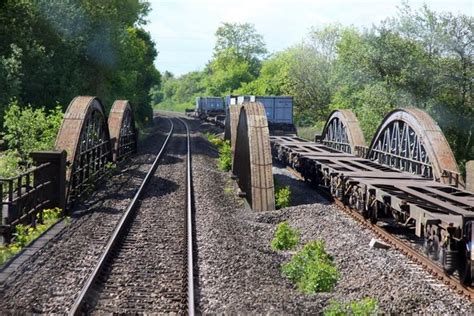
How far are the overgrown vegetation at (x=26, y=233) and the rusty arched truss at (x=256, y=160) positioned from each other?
4.79 metres

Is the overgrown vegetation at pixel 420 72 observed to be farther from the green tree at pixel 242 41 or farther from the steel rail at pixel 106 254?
the green tree at pixel 242 41

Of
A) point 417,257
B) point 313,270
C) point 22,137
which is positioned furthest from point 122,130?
point 313,270

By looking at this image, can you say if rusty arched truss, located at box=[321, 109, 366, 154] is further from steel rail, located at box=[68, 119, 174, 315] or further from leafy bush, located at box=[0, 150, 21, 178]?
leafy bush, located at box=[0, 150, 21, 178]

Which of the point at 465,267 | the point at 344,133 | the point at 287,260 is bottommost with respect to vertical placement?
the point at 287,260

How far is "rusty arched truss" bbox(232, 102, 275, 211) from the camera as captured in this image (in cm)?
1650

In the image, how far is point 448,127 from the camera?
3516 centimetres

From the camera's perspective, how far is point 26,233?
1295 centimetres

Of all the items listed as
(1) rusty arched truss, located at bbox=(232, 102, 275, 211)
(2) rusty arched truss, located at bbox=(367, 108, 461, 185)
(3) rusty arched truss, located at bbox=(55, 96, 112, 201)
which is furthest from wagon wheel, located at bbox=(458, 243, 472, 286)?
(3) rusty arched truss, located at bbox=(55, 96, 112, 201)

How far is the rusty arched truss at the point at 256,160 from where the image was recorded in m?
16.5

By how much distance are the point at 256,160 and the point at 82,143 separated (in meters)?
5.80

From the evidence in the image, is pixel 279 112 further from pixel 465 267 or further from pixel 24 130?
pixel 465 267

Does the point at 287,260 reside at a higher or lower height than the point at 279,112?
lower

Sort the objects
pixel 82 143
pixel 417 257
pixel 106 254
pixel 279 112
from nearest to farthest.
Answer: pixel 106 254 < pixel 417 257 < pixel 82 143 < pixel 279 112

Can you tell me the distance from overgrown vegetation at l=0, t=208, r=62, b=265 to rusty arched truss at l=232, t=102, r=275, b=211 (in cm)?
479
